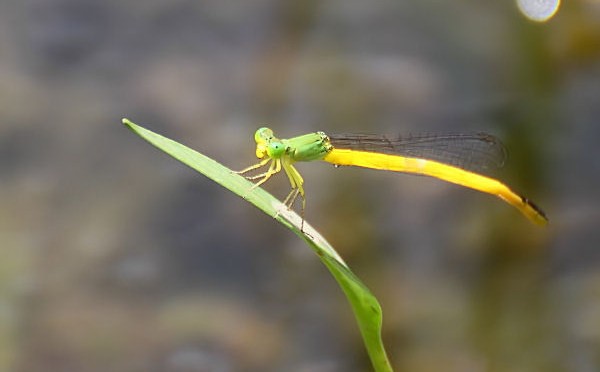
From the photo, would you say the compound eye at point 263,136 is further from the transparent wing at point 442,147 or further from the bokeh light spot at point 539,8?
the bokeh light spot at point 539,8

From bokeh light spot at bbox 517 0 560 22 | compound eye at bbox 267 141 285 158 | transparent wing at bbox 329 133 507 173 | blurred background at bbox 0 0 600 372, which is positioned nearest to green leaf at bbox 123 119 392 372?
compound eye at bbox 267 141 285 158

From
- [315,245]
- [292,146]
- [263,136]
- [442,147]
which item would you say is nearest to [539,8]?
[442,147]

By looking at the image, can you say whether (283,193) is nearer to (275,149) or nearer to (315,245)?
(275,149)

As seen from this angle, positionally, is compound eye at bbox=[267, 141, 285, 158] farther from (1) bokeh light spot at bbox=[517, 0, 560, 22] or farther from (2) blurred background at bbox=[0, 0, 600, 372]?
(1) bokeh light spot at bbox=[517, 0, 560, 22]

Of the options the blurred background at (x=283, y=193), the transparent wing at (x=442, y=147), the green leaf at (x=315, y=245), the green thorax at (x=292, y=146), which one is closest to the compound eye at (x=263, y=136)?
the green thorax at (x=292, y=146)

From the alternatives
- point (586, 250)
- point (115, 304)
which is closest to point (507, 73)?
point (586, 250)

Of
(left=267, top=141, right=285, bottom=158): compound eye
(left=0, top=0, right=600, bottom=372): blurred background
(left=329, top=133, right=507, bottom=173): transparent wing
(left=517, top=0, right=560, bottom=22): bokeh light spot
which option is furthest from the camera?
(left=517, top=0, right=560, bottom=22): bokeh light spot

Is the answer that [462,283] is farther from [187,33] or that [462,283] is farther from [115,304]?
[187,33]
